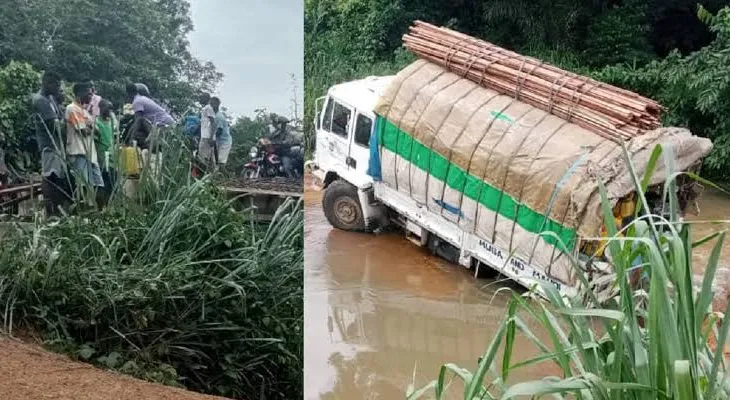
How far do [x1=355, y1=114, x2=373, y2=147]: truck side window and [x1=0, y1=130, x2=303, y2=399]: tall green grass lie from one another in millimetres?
5454

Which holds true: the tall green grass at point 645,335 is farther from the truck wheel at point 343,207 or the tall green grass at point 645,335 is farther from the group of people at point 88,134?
the truck wheel at point 343,207

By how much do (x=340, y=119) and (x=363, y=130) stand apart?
413mm

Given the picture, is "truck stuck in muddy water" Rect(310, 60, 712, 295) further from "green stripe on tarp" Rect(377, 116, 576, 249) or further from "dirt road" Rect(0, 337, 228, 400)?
"dirt road" Rect(0, 337, 228, 400)

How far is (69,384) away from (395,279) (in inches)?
228

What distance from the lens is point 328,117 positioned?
9.65 meters

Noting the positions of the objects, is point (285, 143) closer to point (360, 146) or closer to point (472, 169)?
point (472, 169)

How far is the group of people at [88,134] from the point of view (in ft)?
12.7

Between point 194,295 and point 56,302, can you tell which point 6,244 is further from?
point 194,295

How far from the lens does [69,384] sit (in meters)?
3.17

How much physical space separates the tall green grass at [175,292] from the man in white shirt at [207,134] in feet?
0.25

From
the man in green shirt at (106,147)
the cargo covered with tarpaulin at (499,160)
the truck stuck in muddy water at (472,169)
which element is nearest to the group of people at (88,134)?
the man in green shirt at (106,147)

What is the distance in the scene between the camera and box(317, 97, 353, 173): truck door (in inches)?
373

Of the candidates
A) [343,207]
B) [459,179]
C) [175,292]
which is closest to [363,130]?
[343,207]

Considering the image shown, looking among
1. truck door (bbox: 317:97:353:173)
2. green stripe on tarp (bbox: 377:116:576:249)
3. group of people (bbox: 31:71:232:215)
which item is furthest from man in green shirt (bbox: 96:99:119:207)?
truck door (bbox: 317:97:353:173)
